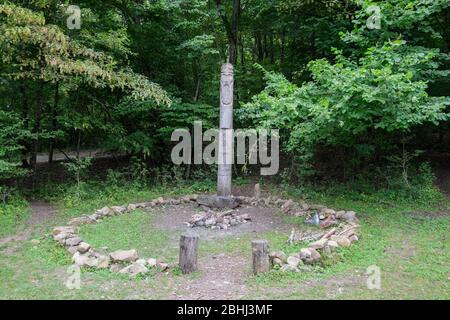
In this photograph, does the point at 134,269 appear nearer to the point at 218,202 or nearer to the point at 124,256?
the point at 124,256

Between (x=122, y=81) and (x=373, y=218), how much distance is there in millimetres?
6039

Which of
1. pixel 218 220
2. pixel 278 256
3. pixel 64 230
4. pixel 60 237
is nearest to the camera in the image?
pixel 278 256

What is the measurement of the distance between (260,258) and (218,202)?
4051 mm

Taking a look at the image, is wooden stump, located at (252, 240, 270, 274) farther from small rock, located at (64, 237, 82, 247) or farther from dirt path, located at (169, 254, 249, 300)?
small rock, located at (64, 237, 82, 247)

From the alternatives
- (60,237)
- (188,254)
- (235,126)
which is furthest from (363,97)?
(235,126)

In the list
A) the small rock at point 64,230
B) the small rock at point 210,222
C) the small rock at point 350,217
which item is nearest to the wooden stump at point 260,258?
the small rock at point 210,222

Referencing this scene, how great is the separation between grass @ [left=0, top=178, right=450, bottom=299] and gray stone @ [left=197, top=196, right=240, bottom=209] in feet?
4.67

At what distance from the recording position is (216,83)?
37.7ft

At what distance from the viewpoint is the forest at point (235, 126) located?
4922 mm

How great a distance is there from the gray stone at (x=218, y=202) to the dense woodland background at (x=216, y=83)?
6.01 feet

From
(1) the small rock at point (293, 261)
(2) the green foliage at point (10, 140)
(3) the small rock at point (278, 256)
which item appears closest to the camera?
(1) the small rock at point (293, 261)

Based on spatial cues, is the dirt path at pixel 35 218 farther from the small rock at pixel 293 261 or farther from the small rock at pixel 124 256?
the small rock at pixel 293 261

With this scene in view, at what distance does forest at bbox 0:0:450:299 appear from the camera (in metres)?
4.92
